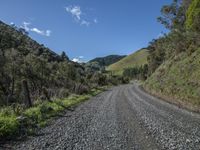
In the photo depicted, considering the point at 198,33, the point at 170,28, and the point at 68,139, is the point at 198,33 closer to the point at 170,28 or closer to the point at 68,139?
the point at 170,28

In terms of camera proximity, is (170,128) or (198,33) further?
(198,33)

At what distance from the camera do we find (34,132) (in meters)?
12.2

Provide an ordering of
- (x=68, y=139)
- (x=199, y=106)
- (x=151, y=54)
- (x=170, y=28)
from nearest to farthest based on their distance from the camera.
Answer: (x=68, y=139), (x=199, y=106), (x=170, y=28), (x=151, y=54)

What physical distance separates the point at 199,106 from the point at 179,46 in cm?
2437

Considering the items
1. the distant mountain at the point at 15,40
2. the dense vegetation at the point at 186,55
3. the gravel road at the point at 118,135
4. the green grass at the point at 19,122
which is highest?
the distant mountain at the point at 15,40

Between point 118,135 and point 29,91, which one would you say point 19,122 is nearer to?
point 118,135

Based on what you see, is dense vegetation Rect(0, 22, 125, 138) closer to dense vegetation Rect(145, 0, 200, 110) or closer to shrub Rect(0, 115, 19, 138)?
shrub Rect(0, 115, 19, 138)

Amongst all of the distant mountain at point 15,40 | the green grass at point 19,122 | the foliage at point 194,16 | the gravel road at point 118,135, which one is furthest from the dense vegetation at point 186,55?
the distant mountain at point 15,40

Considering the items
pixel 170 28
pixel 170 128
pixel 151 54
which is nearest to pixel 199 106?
pixel 170 128

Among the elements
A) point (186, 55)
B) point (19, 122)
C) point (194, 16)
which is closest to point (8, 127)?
point (19, 122)

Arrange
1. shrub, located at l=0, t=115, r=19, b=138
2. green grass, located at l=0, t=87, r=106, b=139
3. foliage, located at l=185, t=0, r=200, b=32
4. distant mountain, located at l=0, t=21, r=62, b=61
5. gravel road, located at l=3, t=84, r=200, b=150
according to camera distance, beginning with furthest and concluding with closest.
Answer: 1. distant mountain, located at l=0, t=21, r=62, b=61
2. foliage, located at l=185, t=0, r=200, b=32
3. green grass, located at l=0, t=87, r=106, b=139
4. shrub, located at l=0, t=115, r=19, b=138
5. gravel road, located at l=3, t=84, r=200, b=150

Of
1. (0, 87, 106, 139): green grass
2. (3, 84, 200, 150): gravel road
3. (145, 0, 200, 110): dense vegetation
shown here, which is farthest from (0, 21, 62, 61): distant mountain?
(3, 84, 200, 150): gravel road

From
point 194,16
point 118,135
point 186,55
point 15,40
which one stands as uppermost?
point 15,40

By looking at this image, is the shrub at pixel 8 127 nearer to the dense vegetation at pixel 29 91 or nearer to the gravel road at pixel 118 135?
the dense vegetation at pixel 29 91
